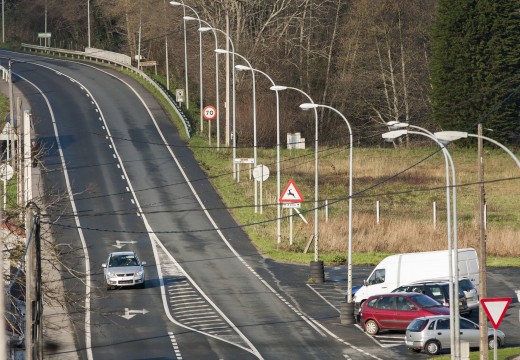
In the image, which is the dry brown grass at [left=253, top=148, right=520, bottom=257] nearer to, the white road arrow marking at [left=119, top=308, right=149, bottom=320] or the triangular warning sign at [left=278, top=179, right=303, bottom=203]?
the triangular warning sign at [left=278, top=179, right=303, bottom=203]

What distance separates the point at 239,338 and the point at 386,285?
25.4 feet

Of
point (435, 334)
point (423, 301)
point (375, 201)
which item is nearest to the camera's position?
point (435, 334)

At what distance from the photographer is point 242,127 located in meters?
81.2

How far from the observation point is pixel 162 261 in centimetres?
4875

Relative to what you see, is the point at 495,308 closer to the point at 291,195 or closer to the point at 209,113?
the point at 291,195

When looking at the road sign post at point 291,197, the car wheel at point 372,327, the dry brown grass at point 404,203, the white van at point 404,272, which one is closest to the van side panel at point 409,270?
the white van at point 404,272

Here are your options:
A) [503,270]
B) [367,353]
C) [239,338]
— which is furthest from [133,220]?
[367,353]

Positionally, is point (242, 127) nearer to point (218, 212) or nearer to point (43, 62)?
point (218, 212)

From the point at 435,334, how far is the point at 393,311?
3.16 m

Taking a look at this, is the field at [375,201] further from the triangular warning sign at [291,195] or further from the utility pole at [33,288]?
the utility pole at [33,288]

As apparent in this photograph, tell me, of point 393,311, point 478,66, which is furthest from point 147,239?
point 478,66

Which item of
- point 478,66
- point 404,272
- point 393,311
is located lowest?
point 393,311

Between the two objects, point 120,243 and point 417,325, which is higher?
point 120,243

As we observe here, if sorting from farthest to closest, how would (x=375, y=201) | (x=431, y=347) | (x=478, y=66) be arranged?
(x=478, y=66) < (x=375, y=201) < (x=431, y=347)
